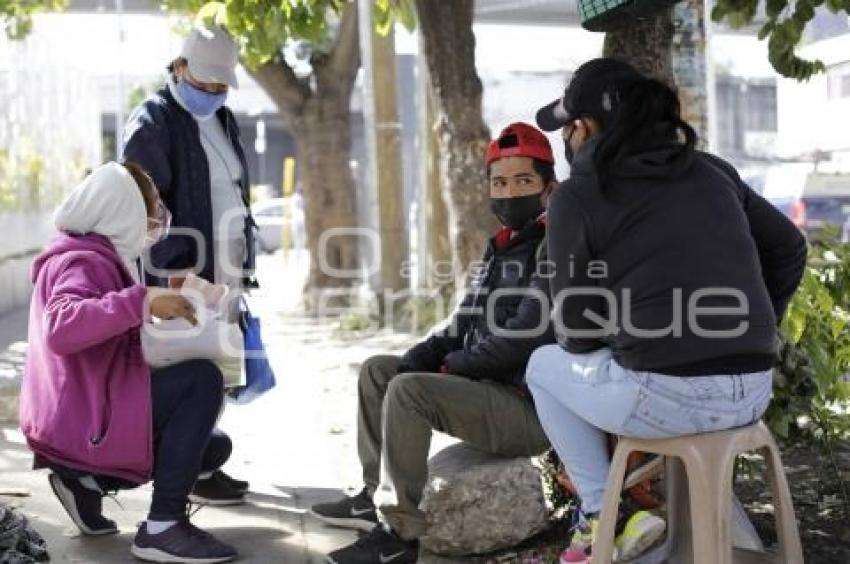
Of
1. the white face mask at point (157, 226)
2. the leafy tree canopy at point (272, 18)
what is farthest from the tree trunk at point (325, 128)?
the white face mask at point (157, 226)

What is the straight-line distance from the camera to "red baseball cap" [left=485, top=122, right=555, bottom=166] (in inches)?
163

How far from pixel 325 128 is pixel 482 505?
9.68 metres

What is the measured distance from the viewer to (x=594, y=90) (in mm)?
3369

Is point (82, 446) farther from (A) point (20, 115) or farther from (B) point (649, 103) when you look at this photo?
(A) point (20, 115)

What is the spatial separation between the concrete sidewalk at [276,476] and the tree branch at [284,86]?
4204 millimetres

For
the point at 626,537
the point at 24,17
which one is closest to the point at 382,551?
the point at 626,537

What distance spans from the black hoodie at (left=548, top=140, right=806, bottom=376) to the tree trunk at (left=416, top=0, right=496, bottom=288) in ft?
14.6

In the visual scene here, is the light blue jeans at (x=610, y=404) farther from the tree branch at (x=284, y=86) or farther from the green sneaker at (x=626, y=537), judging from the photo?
the tree branch at (x=284, y=86)

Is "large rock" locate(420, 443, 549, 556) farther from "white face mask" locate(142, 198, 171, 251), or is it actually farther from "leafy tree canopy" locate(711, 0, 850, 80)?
"leafy tree canopy" locate(711, 0, 850, 80)

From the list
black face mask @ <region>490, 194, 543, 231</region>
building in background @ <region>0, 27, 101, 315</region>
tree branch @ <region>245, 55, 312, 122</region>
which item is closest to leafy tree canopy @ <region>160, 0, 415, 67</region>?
black face mask @ <region>490, 194, 543, 231</region>

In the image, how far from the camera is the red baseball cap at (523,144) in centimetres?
415

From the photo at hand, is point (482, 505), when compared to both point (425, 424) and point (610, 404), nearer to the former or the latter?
point (425, 424)

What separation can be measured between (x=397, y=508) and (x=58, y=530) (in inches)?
58.7

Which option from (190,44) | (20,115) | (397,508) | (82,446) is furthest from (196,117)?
(20,115)
